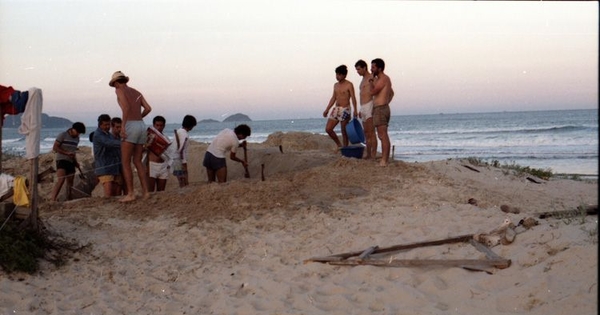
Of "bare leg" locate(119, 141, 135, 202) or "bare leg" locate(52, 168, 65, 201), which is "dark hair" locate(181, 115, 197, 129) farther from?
"bare leg" locate(52, 168, 65, 201)

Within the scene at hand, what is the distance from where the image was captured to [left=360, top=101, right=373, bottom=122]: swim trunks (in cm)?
1001

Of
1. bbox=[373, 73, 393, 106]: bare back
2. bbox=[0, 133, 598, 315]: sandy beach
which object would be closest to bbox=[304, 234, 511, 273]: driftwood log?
bbox=[0, 133, 598, 315]: sandy beach

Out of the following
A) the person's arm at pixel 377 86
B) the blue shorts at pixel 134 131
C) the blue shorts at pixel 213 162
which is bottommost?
the blue shorts at pixel 213 162

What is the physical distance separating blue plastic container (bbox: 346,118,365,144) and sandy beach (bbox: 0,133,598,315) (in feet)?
3.28

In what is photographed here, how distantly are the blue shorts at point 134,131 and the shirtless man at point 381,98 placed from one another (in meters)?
3.58

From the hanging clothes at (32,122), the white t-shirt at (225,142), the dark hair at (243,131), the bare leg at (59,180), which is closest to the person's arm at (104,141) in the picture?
the bare leg at (59,180)

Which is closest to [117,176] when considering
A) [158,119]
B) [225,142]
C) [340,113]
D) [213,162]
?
[158,119]

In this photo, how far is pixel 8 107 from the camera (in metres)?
6.26

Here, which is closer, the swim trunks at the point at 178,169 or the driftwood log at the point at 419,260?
the driftwood log at the point at 419,260

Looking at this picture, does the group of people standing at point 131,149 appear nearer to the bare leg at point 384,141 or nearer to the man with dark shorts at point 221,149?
the man with dark shorts at point 221,149

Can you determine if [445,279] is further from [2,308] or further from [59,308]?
[2,308]

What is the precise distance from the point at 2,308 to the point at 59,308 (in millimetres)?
446

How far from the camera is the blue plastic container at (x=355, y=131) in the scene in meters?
11.0

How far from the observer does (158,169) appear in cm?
946
